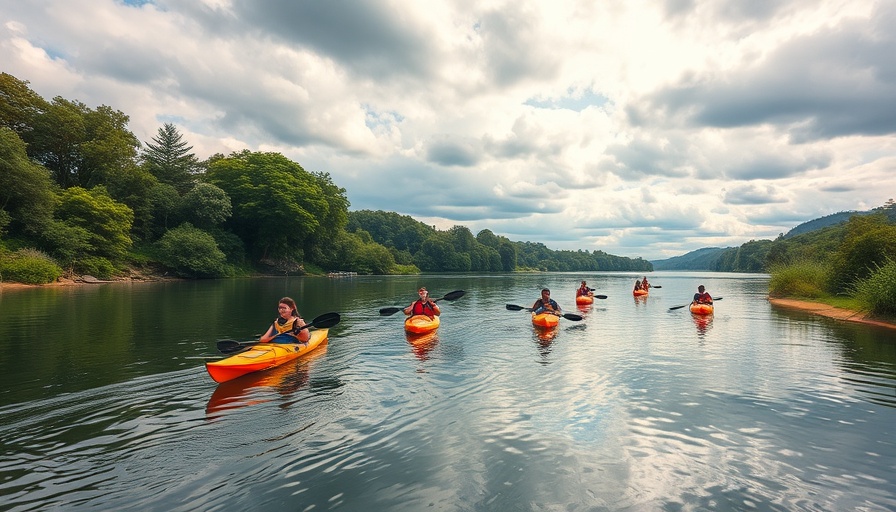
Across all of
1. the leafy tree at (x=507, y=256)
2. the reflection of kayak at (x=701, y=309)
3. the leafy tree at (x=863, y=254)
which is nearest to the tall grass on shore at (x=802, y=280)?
the leafy tree at (x=863, y=254)

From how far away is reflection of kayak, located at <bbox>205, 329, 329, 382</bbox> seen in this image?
9.62 metres

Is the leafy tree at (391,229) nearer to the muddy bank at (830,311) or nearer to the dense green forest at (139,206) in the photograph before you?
the dense green forest at (139,206)

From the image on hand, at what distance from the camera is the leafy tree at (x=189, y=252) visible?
2069 inches

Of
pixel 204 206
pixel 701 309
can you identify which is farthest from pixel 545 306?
pixel 204 206

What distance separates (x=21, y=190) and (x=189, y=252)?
55.5 feet

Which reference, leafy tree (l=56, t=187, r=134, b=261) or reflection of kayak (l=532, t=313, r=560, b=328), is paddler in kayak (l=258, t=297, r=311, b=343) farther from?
leafy tree (l=56, t=187, r=134, b=261)

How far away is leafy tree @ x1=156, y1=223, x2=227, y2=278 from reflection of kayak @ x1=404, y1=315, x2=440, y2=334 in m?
45.4

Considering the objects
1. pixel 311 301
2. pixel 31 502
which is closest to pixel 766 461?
pixel 31 502

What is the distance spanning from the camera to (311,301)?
2955 centimetres

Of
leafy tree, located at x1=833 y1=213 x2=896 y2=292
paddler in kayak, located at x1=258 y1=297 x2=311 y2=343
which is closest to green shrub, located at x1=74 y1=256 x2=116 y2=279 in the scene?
paddler in kayak, located at x1=258 y1=297 x2=311 y2=343

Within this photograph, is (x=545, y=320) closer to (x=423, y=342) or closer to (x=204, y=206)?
(x=423, y=342)

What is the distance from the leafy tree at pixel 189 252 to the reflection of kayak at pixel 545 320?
47314 mm

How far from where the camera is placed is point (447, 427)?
7.58 meters

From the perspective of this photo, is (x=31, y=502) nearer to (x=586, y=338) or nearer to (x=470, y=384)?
(x=470, y=384)
